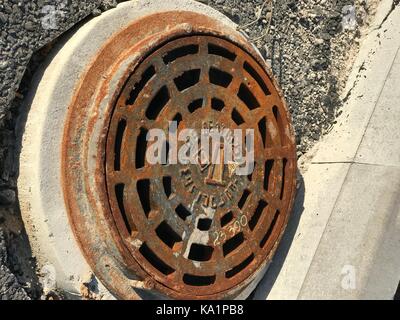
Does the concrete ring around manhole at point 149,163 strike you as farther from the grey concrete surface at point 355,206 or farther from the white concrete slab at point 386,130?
the white concrete slab at point 386,130

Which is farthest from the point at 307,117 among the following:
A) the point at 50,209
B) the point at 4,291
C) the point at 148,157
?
the point at 4,291

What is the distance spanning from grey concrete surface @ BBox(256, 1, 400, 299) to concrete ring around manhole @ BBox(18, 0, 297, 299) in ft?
0.67

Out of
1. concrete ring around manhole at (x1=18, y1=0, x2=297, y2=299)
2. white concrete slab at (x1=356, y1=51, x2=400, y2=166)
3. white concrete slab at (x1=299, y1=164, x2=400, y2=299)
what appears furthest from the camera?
white concrete slab at (x1=356, y1=51, x2=400, y2=166)

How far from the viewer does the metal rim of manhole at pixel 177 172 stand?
2105 mm

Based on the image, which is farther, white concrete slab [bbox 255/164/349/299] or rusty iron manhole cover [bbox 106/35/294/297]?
white concrete slab [bbox 255/164/349/299]

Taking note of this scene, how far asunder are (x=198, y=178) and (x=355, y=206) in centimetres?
78

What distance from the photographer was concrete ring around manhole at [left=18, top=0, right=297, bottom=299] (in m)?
2.09

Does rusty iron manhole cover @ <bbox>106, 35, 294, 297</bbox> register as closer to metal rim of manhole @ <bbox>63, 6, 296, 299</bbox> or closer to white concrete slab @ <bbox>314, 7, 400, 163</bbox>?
metal rim of manhole @ <bbox>63, 6, 296, 299</bbox>

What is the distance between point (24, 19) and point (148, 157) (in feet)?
2.05

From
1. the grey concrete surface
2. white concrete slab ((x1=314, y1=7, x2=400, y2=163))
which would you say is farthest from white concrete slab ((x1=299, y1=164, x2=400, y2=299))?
white concrete slab ((x1=314, y1=7, x2=400, y2=163))

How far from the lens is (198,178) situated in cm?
235

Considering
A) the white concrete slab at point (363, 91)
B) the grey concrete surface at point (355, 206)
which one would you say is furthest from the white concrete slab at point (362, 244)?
the white concrete slab at point (363, 91)

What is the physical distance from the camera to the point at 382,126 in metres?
2.81

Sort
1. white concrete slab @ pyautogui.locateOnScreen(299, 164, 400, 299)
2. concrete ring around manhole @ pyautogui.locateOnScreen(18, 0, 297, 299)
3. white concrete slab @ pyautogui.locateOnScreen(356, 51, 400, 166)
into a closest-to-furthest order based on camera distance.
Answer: concrete ring around manhole @ pyautogui.locateOnScreen(18, 0, 297, 299), white concrete slab @ pyautogui.locateOnScreen(299, 164, 400, 299), white concrete slab @ pyautogui.locateOnScreen(356, 51, 400, 166)
